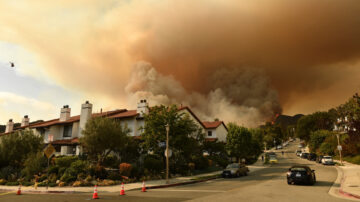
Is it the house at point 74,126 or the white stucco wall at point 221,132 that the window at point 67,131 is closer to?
the house at point 74,126

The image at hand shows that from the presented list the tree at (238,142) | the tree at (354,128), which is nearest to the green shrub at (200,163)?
the tree at (238,142)

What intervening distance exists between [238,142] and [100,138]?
92.7 ft

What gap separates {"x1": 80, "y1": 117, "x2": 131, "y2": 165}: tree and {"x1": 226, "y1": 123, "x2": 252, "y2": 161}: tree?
25015 mm

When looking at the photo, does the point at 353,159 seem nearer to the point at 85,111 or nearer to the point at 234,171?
the point at 234,171

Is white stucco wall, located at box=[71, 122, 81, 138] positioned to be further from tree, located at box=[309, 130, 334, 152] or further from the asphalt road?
tree, located at box=[309, 130, 334, 152]

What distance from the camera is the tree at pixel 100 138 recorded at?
78.6ft

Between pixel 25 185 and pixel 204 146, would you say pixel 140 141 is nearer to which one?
pixel 204 146

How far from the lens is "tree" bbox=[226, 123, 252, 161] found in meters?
43.5

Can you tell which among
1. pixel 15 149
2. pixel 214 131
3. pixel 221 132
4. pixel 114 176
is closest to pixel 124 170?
pixel 114 176

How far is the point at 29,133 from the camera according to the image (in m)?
29.9

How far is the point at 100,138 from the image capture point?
78.8 ft

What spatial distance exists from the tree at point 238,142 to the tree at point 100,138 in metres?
25.0

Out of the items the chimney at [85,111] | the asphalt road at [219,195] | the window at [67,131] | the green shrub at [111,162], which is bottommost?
the asphalt road at [219,195]

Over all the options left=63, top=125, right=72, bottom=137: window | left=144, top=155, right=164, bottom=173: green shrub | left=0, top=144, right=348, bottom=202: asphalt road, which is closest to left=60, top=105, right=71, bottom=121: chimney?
left=63, top=125, right=72, bottom=137: window
